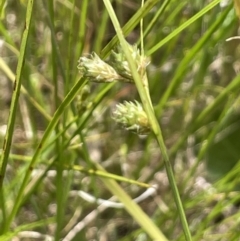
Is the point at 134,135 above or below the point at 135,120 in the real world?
above

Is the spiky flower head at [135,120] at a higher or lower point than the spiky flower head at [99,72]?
lower

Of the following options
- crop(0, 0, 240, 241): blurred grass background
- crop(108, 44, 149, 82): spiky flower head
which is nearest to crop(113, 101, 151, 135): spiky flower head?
crop(108, 44, 149, 82): spiky flower head

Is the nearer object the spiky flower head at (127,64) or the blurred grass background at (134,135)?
the spiky flower head at (127,64)

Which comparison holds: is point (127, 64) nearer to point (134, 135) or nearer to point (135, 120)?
point (135, 120)

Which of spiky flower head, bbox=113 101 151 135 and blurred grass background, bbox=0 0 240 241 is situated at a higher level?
blurred grass background, bbox=0 0 240 241

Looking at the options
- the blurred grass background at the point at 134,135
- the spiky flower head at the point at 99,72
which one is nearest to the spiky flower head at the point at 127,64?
the spiky flower head at the point at 99,72

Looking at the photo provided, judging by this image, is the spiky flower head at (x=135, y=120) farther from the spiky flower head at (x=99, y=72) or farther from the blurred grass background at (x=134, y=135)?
the blurred grass background at (x=134, y=135)

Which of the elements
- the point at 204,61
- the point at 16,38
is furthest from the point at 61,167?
the point at 16,38

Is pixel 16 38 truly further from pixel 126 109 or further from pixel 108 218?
pixel 126 109

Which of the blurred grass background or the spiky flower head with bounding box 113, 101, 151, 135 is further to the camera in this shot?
the blurred grass background

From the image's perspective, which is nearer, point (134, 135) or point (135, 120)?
point (135, 120)

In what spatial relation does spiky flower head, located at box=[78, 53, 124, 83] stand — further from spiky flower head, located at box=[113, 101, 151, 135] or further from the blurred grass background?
the blurred grass background

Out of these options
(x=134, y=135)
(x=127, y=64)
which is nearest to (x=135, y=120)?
(x=127, y=64)
